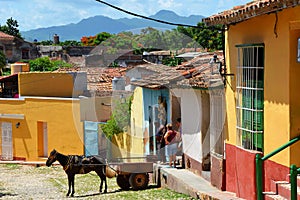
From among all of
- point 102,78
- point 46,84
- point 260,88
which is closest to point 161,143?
point 260,88

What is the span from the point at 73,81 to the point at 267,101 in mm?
19060

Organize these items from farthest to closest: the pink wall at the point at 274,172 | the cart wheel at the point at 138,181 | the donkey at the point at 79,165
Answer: the donkey at the point at 79,165
the cart wheel at the point at 138,181
the pink wall at the point at 274,172

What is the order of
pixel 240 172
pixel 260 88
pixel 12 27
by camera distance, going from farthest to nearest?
pixel 12 27, pixel 240 172, pixel 260 88

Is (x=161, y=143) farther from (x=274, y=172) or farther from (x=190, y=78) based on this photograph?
(x=274, y=172)

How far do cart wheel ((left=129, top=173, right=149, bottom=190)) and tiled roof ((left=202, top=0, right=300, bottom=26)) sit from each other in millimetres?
5841

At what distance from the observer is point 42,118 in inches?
1011

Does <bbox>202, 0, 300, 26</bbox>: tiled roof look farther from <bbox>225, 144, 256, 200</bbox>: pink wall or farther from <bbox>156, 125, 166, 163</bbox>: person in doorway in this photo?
<bbox>156, 125, 166, 163</bbox>: person in doorway

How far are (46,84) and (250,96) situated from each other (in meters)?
18.5

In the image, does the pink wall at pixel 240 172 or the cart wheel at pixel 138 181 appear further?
the cart wheel at pixel 138 181

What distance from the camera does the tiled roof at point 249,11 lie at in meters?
8.48

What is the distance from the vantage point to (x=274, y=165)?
957 cm

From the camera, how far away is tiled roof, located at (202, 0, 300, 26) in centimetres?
848

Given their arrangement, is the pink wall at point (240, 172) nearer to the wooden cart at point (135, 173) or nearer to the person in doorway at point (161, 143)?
the wooden cart at point (135, 173)

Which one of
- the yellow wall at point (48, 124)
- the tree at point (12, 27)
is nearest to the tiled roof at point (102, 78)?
the yellow wall at point (48, 124)
